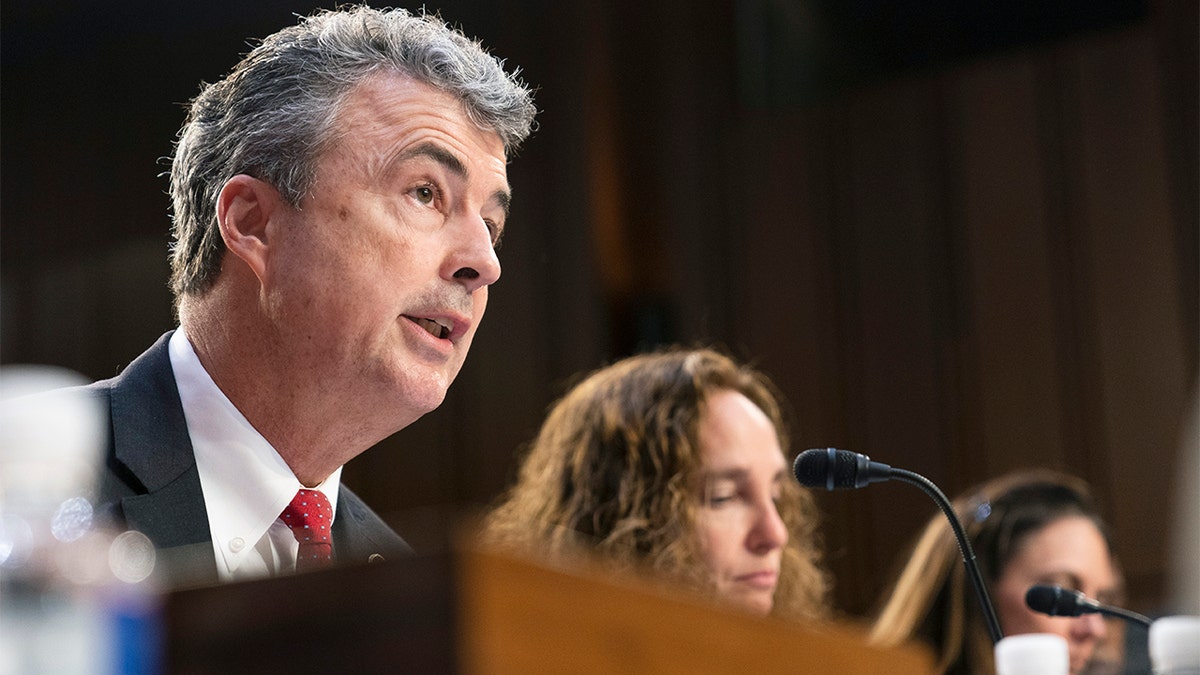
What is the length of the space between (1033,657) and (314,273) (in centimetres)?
88

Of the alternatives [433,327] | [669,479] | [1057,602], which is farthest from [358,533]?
[1057,602]

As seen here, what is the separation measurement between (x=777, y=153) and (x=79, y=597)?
10.3 ft

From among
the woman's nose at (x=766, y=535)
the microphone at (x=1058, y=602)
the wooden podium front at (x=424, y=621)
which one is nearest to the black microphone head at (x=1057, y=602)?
the microphone at (x=1058, y=602)

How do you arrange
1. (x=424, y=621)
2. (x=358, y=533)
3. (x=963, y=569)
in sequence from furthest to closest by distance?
(x=963, y=569)
(x=358, y=533)
(x=424, y=621)

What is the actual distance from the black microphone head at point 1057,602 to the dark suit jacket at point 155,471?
0.82 metres

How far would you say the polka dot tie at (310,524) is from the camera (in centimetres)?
156

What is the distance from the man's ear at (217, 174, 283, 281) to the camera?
163cm

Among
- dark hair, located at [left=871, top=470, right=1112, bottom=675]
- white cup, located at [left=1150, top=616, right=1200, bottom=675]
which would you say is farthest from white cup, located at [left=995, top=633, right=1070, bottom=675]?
dark hair, located at [left=871, top=470, right=1112, bottom=675]

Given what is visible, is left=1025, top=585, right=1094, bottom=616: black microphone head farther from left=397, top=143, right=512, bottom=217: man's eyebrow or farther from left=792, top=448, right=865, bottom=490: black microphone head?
left=397, top=143, right=512, bottom=217: man's eyebrow

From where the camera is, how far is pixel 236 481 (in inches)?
60.4

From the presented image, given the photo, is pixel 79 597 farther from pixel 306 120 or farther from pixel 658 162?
pixel 658 162

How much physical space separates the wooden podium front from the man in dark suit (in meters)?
0.86

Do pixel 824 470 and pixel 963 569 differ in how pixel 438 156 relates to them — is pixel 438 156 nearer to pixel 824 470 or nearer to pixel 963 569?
pixel 824 470

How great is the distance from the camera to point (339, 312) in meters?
1.63
